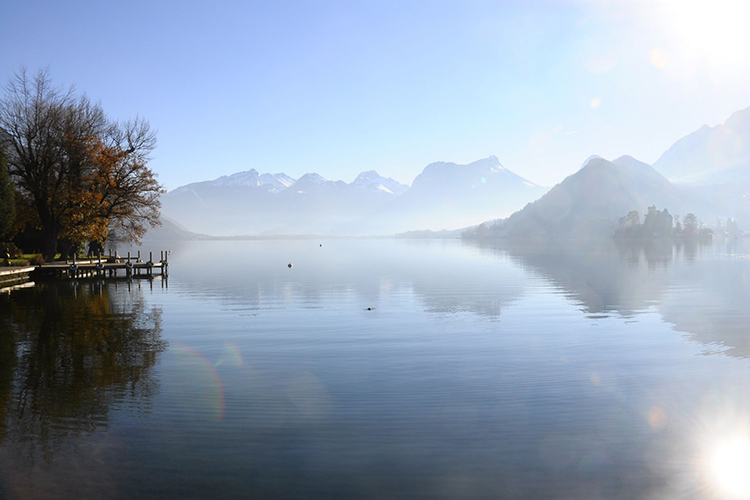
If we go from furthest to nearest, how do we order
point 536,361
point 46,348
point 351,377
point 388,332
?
point 388,332 → point 46,348 → point 536,361 → point 351,377

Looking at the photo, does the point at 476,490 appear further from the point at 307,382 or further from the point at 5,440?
the point at 5,440

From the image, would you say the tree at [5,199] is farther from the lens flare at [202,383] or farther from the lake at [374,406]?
the lens flare at [202,383]

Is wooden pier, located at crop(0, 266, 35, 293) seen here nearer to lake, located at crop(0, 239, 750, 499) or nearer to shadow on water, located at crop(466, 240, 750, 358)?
lake, located at crop(0, 239, 750, 499)

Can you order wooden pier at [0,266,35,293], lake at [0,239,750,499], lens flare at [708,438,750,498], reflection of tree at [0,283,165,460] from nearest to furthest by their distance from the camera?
lake at [0,239,750,499], lens flare at [708,438,750,498], reflection of tree at [0,283,165,460], wooden pier at [0,266,35,293]

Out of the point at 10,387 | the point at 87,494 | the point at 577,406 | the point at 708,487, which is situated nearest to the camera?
the point at 87,494

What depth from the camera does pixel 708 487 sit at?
10.5m

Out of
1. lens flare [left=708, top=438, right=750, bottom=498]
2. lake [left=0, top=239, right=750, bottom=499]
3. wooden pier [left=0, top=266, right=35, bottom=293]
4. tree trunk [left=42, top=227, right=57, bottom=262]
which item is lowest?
lens flare [left=708, top=438, right=750, bottom=498]

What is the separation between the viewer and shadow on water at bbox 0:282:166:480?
12422 mm

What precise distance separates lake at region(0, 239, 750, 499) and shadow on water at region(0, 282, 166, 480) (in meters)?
0.09

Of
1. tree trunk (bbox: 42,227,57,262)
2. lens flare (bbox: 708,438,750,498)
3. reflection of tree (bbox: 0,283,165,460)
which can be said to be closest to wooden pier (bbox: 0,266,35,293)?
tree trunk (bbox: 42,227,57,262)

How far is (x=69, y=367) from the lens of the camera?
1888 centimetres

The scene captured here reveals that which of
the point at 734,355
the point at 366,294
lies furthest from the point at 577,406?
the point at 366,294

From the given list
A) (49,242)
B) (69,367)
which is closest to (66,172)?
(49,242)

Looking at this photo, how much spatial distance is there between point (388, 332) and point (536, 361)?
27.5ft
